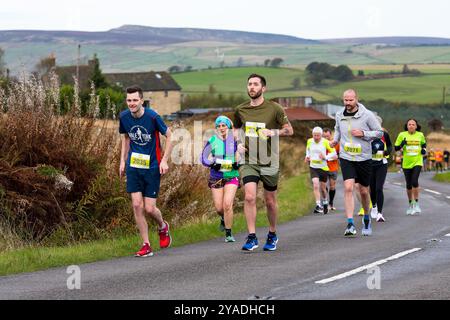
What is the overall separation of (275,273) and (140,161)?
2.93 meters

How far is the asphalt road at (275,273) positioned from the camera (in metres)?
9.43

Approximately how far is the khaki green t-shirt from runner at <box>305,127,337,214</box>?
359 inches

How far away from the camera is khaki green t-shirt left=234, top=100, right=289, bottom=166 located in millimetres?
13305

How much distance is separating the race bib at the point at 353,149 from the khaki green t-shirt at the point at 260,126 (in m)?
2.43

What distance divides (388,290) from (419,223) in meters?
9.43

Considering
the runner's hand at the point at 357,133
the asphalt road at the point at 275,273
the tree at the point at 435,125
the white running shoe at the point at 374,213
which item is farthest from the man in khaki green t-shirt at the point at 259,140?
the tree at the point at 435,125

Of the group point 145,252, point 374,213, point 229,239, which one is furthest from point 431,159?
point 145,252

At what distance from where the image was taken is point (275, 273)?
36.0 feet

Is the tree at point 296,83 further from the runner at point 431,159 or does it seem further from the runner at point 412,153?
the runner at point 412,153

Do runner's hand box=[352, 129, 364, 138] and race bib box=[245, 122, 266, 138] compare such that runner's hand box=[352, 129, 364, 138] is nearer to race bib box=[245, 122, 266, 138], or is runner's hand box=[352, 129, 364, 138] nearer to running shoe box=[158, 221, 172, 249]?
race bib box=[245, 122, 266, 138]

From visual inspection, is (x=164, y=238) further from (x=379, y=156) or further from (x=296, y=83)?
(x=296, y=83)

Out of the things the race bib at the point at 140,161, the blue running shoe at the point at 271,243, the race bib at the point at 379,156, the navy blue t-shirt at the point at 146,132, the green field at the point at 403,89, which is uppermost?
the navy blue t-shirt at the point at 146,132

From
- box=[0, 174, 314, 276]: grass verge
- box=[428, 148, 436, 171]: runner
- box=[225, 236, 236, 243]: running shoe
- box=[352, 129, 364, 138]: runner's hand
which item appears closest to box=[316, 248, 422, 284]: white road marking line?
box=[352, 129, 364, 138]: runner's hand

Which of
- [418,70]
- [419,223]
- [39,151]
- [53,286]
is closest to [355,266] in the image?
[53,286]
